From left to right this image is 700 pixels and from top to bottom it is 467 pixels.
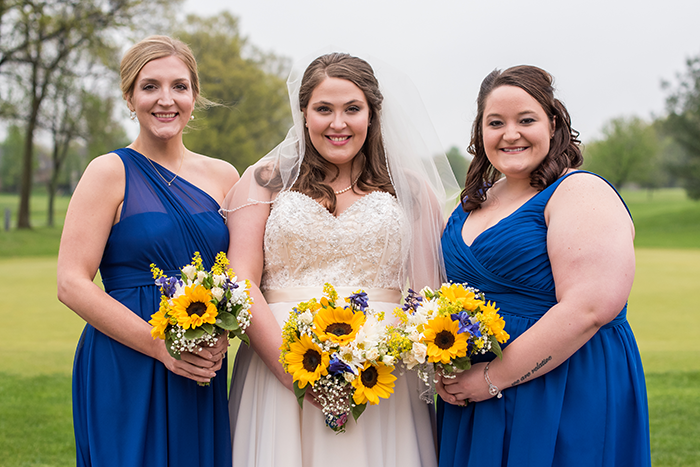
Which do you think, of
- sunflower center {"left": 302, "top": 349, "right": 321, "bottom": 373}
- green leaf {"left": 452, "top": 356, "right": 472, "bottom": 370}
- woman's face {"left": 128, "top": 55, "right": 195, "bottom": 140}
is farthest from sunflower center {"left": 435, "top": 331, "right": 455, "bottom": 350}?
woman's face {"left": 128, "top": 55, "right": 195, "bottom": 140}

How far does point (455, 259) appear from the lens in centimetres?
345

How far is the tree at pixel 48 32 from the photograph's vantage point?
29312mm

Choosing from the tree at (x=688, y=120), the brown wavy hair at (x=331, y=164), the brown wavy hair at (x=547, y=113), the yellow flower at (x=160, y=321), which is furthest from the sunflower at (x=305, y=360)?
the tree at (x=688, y=120)

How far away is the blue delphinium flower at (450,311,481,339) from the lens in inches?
107

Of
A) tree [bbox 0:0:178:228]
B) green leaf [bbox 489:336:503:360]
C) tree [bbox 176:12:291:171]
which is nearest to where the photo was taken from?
green leaf [bbox 489:336:503:360]

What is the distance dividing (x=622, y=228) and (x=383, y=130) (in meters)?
1.62

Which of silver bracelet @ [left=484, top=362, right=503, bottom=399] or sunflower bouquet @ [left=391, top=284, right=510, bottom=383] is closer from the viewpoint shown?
sunflower bouquet @ [left=391, top=284, right=510, bottom=383]

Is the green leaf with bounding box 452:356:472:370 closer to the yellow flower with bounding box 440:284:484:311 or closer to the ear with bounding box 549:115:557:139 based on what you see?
the yellow flower with bounding box 440:284:484:311

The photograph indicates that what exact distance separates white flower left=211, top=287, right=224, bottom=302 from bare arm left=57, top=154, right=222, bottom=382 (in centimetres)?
60

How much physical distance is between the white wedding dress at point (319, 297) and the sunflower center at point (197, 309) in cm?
78

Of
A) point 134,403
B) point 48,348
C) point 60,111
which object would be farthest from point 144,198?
point 60,111

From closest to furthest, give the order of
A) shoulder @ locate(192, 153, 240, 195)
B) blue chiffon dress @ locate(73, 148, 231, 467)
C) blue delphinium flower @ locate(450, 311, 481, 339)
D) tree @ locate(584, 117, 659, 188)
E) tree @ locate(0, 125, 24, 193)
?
blue delphinium flower @ locate(450, 311, 481, 339), blue chiffon dress @ locate(73, 148, 231, 467), shoulder @ locate(192, 153, 240, 195), tree @ locate(584, 117, 659, 188), tree @ locate(0, 125, 24, 193)

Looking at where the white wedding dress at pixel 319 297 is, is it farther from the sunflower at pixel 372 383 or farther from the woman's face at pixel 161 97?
the woman's face at pixel 161 97

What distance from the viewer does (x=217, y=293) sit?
9.26 feet
